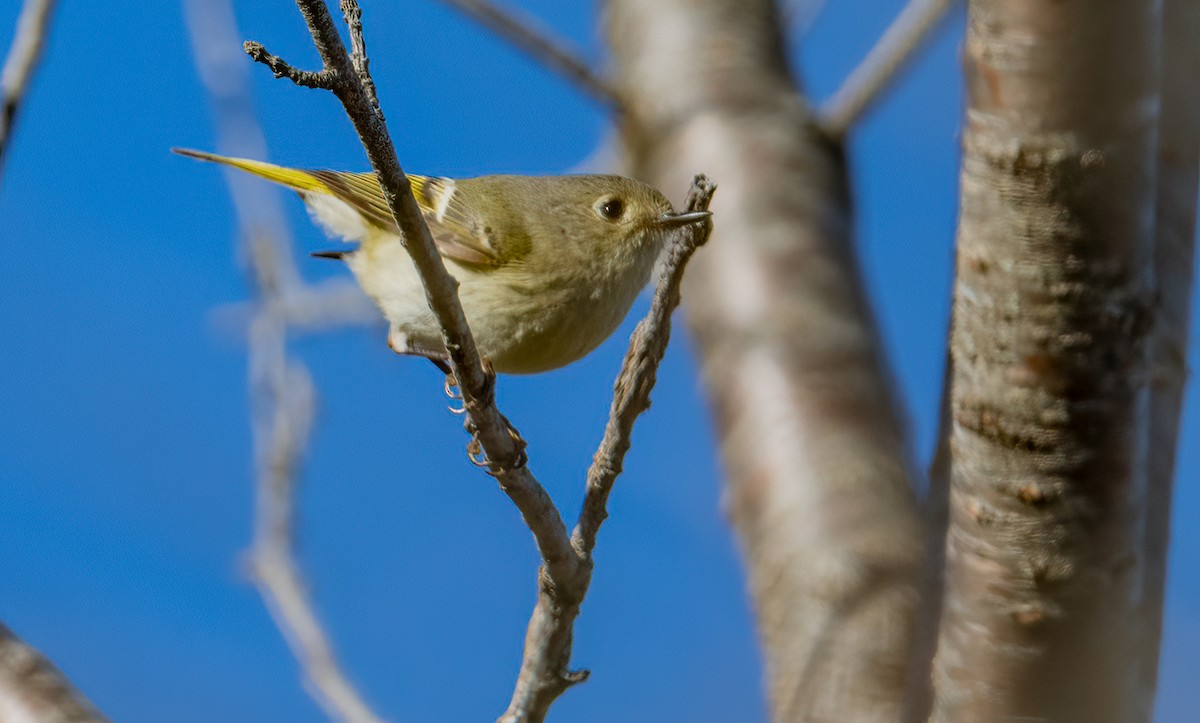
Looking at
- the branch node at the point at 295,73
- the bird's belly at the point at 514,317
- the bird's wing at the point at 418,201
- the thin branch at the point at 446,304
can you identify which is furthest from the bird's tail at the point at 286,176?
the branch node at the point at 295,73

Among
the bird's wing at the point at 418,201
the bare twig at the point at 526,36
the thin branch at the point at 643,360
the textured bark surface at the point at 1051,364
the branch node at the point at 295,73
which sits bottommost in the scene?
the textured bark surface at the point at 1051,364

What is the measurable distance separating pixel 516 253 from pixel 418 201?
0.23 m

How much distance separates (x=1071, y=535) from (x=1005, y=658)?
10 cm

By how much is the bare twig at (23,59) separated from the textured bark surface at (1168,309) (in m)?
1.26

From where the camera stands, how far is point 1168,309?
79 centimetres

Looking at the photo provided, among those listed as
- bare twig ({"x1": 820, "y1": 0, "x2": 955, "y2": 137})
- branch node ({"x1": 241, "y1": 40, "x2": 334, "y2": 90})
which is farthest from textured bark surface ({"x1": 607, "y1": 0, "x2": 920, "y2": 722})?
branch node ({"x1": 241, "y1": 40, "x2": 334, "y2": 90})

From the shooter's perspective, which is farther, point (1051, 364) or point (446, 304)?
point (446, 304)

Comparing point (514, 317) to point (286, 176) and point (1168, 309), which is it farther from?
point (1168, 309)

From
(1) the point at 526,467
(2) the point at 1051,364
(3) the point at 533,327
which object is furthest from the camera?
(3) the point at 533,327

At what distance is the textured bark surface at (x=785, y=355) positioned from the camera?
1650mm

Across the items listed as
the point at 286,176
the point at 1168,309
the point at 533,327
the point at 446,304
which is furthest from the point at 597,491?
the point at 286,176

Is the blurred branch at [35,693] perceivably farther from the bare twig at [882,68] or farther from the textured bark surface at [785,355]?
the bare twig at [882,68]

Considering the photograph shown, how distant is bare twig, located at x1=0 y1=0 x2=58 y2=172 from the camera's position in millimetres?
1415

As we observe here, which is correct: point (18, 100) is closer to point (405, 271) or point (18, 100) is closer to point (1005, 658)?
point (405, 271)
